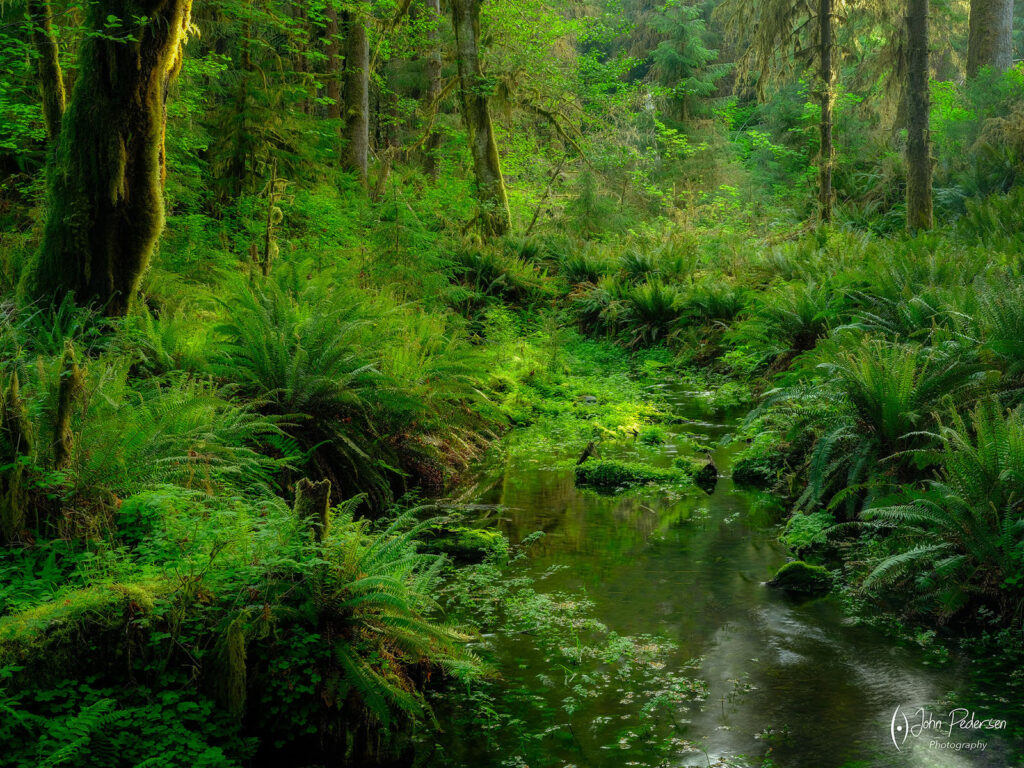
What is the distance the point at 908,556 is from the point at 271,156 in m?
10.2

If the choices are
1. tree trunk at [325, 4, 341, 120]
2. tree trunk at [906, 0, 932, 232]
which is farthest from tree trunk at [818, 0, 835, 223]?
tree trunk at [325, 4, 341, 120]

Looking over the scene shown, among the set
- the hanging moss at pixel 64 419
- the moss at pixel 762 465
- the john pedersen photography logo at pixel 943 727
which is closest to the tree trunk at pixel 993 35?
the moss at pixel 762 465

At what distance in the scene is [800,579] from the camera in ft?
15.1

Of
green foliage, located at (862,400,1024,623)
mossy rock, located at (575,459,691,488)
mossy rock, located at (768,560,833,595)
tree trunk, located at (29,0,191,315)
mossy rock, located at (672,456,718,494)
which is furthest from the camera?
mossy rock, located at (575,459,691,488)

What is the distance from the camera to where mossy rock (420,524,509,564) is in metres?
5.13

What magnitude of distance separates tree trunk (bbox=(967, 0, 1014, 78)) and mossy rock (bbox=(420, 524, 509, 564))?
17.5 meters

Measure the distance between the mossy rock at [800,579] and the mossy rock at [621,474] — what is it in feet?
7.06

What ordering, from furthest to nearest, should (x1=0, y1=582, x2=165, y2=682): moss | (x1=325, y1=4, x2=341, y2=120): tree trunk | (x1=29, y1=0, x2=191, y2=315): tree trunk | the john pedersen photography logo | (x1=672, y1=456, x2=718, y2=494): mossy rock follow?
(x1=325, y1=4, x2=341, y2=120): tree trunk
(x1=672, y1=456, x2=718, y2=494): mossy rock
(x1=29, y1=0, x2=191, y2=315): tree trunk
the john pedersen photography logo
(x1=0, y1=582, x2=165, y2=682): moss

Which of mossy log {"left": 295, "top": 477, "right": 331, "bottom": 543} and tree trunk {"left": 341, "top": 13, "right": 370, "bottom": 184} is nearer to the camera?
mossy log {"left": 295, "top": 477, "right": 331, "bottom": 543}

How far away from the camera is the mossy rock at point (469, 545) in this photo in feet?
16.8

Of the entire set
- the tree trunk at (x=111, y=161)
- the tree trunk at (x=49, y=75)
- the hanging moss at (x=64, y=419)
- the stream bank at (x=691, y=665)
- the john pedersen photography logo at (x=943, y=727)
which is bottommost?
the stream bank at (x=691, y=665)

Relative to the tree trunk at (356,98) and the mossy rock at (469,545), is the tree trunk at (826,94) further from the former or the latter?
the mossy rock at (469,545)

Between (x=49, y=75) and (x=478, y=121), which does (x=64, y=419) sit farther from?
(x=478, y=121)

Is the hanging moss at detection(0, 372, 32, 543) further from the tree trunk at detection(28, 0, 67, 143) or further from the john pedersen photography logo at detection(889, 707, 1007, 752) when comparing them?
the tree trunk at detection(28, 0, 67, 143)
